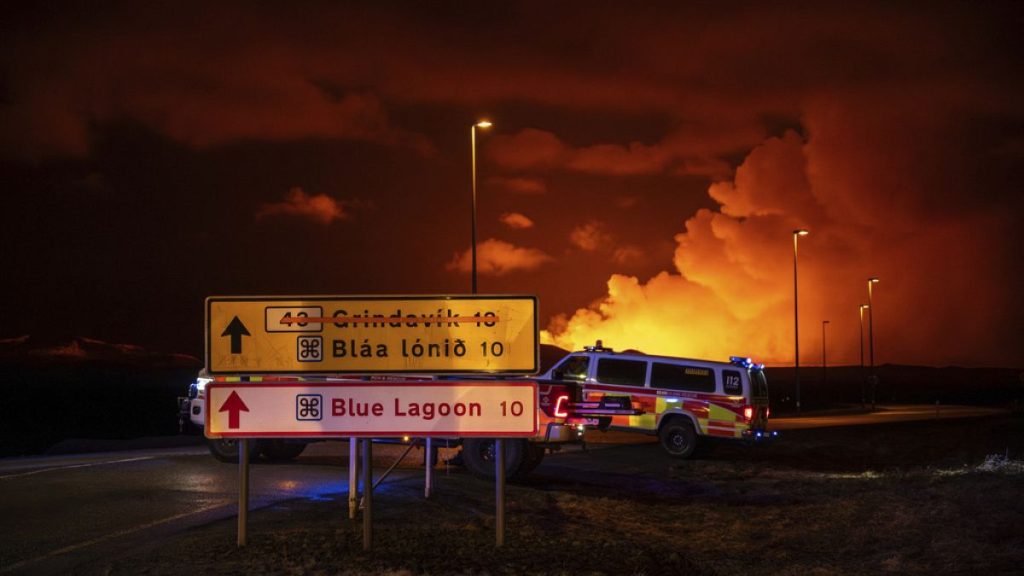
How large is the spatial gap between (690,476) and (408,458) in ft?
18.7

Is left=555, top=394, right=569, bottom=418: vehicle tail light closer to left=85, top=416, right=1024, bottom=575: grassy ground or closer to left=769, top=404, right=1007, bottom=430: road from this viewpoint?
left=85, top=416, right=1024, bottom=575: grassy ground

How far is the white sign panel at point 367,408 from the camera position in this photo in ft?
33.1

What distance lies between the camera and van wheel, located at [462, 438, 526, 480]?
15875 millimetres

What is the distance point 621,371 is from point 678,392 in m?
1.20

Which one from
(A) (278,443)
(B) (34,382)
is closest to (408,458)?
(A) (278,443)

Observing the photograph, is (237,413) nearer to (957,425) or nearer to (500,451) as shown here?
(500,451)

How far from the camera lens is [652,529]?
11617 millimetres

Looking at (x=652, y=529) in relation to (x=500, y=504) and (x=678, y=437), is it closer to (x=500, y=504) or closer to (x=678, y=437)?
(x=500, y=504)

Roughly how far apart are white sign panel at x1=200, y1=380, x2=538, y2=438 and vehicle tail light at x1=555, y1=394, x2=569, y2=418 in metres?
3.81

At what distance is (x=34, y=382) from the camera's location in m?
187

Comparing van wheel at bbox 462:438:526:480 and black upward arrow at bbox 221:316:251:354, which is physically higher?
black upward arrow at bbox 221:316:251:354

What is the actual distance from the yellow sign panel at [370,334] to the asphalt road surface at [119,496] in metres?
2.09

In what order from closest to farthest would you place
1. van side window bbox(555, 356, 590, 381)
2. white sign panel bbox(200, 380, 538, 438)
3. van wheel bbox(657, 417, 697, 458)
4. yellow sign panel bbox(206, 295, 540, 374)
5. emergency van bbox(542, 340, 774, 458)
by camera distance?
white sign panel bbox(200, 380, 538, 438) → yellow sign panel bbox(206, 295, 540, 374) → van wheel bbox(657, 417, 697, 458) → emergency van bbox(542, 340, 774, 458) → van side window bbox(555, 356, 590, 381)

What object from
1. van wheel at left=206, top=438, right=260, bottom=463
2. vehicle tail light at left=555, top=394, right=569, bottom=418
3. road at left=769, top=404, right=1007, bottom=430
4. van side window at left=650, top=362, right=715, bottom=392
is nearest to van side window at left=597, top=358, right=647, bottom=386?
van side window at left=650, top=362, right=715, bottom=392
